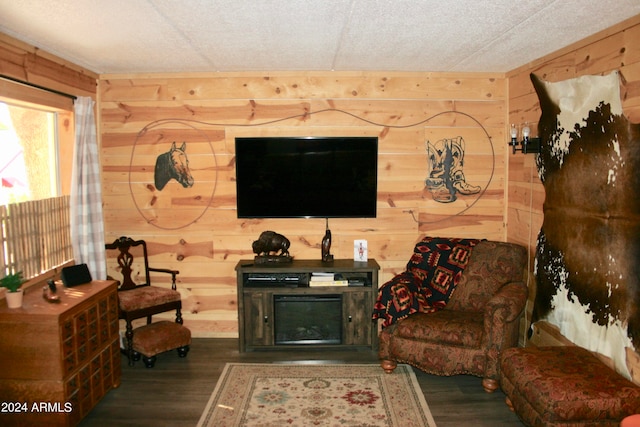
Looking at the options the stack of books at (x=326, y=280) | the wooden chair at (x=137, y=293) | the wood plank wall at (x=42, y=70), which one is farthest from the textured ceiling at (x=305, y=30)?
the stack of books at (x=326, y=280)

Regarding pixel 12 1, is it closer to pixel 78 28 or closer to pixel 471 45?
pixel 78 28

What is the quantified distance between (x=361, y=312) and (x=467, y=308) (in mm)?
897

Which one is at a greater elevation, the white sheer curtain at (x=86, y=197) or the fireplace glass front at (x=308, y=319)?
the white sheer curtain at (x=86, y=197)

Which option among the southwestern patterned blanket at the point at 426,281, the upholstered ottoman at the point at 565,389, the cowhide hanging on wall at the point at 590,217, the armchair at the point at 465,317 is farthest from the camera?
the southwestern patterned blanket at the point at 426,281

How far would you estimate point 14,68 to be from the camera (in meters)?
3.15

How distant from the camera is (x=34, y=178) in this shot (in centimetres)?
371

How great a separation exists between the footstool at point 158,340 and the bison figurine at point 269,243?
95cm

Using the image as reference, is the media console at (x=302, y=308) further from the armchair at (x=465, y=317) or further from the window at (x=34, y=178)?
the window at (x=34, y=178)

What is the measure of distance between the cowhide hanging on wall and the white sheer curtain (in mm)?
3624

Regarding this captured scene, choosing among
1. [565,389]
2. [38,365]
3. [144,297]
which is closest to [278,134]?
[144,297]

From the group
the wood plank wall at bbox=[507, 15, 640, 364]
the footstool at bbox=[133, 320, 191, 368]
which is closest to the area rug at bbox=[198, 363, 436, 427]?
the footstool at bbox=[133, 320, 191, 368]

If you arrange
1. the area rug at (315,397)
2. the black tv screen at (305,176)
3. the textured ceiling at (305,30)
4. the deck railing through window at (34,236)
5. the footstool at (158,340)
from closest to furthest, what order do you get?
the textured ceiling at (305,30) → the area rug at (315,397) → the deck railing through window at (34,236) → the footstool at (158,340) → the black tv screen at (305,176)

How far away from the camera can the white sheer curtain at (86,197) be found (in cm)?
388

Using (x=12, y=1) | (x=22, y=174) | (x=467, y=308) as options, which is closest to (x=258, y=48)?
(x=12, y=1)
